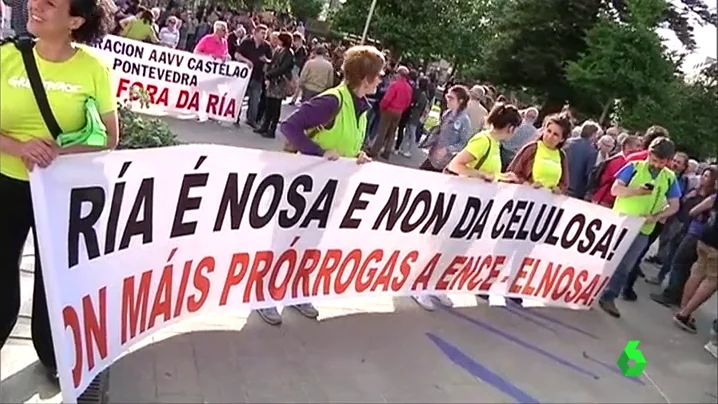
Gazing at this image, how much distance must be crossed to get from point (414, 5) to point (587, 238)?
29.9m

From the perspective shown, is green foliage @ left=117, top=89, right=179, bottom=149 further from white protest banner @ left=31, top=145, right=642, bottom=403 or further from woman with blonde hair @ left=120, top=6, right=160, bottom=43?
woman with blonde hair @ left=120, top=6, right=160, bottom=43

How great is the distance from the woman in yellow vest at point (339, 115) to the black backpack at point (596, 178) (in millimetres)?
4073

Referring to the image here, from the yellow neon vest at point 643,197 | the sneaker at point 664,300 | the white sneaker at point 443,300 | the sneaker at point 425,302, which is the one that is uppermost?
the yellow neon vest at point 643,197

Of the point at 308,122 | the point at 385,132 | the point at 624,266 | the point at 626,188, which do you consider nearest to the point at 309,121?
the point at 308,122

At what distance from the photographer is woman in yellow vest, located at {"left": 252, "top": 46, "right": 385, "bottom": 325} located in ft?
15.1

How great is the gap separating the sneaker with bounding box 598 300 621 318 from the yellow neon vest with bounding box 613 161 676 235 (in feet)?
3.17

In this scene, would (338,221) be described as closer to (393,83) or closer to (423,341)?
(423,341)

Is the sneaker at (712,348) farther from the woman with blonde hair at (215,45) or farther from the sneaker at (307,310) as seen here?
the woman with blonde hair at (215,45)

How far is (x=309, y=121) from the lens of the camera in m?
4.59

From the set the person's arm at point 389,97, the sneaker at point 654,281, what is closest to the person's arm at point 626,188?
the sneaker at point 654,281

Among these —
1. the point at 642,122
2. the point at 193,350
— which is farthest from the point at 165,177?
the point at 642,122

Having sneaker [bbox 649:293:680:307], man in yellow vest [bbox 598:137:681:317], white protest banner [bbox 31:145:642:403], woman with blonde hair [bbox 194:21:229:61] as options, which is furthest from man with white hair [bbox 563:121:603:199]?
woman with blonde hair [bbox 194:21:229:61]

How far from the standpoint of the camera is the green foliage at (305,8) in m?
49.3

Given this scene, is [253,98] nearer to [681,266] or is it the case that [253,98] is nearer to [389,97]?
[389,97]
